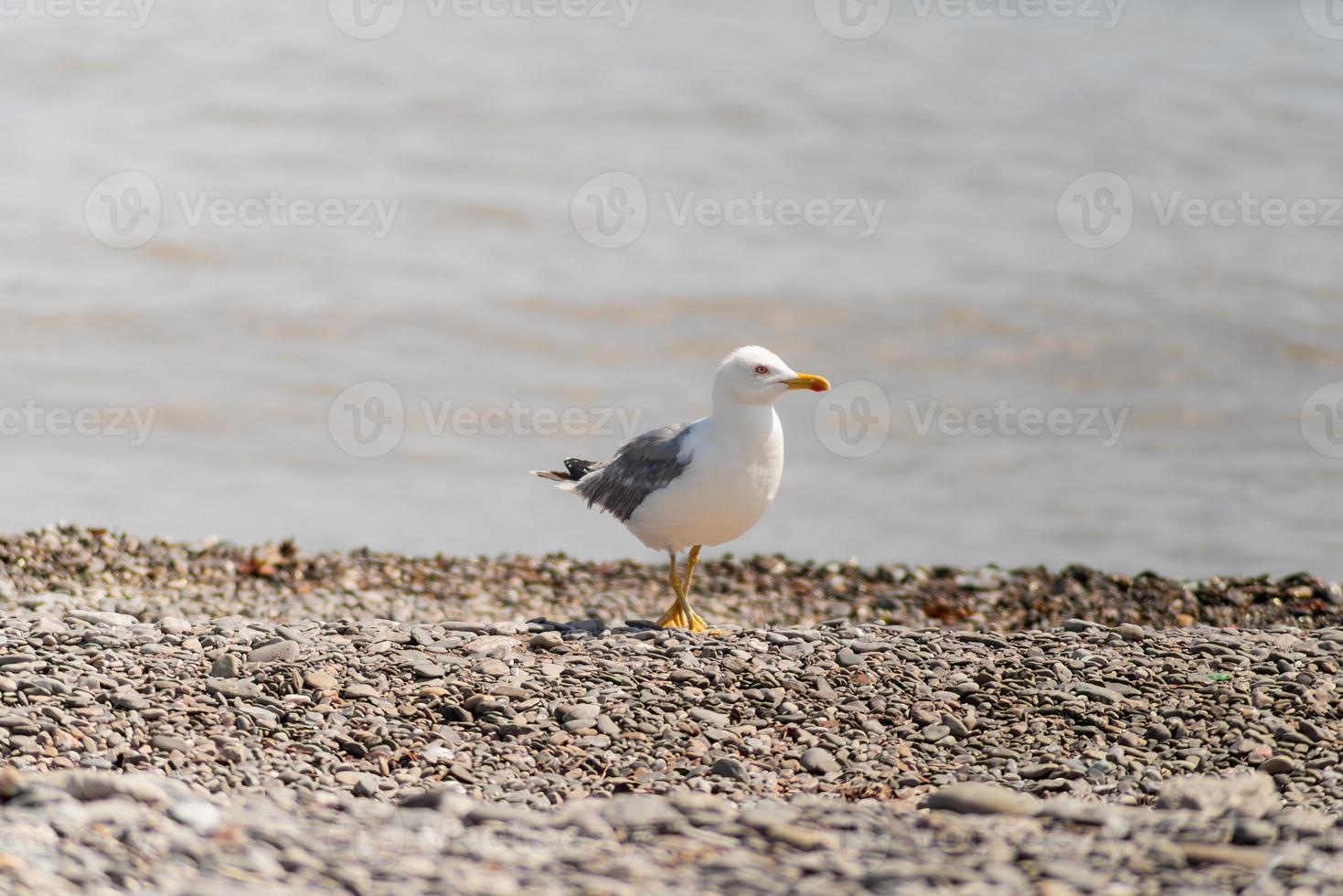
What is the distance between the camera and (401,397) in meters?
12.2

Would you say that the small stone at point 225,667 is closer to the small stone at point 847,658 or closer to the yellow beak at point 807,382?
the small stone at point 847,658

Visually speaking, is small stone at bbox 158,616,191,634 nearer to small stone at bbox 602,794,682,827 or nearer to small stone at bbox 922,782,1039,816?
small stone at bbox 602,794,682,827

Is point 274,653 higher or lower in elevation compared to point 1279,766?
lower

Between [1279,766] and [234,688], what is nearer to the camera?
[1279,766]

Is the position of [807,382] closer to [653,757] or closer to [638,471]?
[638,471]

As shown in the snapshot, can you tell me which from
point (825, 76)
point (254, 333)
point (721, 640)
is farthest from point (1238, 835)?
point (825, 76)

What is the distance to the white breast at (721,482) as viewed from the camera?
6266mm

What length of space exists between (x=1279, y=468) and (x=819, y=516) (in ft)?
13.0

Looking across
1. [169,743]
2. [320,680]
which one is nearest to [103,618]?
[320,680]

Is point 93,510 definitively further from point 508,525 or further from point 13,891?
point 13,891

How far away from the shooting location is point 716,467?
6.26 metres

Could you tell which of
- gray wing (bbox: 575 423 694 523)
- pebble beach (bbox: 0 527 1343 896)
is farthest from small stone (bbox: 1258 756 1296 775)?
gray wing (bbox: 575 423 694 523)

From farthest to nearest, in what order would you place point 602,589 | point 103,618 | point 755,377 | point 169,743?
point 602,589, point 755,377, point 103,618, point 169,743

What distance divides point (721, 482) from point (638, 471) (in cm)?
49
